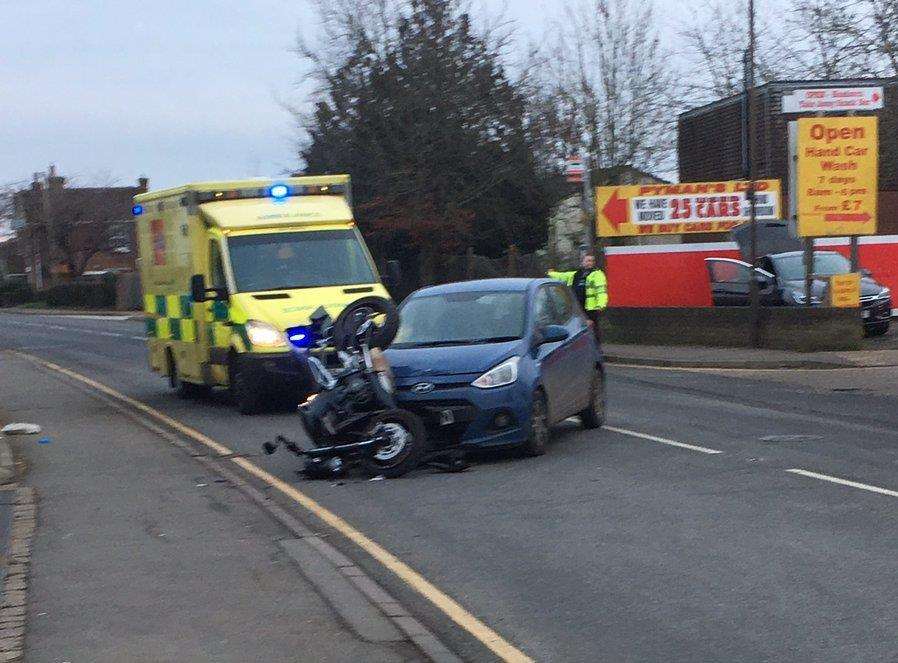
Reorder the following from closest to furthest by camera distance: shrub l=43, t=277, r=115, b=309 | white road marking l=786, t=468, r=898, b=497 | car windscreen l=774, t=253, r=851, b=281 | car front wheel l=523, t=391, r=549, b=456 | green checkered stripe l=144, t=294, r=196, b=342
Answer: white road marking l=786, t=468, r=898, b=497 → car front wheel l=523, t=391, r=549, b=456 → green checkered stripe l=144, t=294, r=196, b=342 → car windscreen l=774, t=253, r=851, b=281 → shrub l=43, t=277, r=115, b=309

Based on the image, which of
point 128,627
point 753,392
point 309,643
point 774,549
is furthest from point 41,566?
point 753,392

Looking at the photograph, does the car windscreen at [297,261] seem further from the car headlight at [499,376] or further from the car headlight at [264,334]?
the car headlight at [499,376]

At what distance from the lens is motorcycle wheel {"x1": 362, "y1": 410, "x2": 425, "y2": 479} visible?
11.2 meters

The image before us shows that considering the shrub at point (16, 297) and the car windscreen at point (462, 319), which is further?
the shrub at point (16, 297)

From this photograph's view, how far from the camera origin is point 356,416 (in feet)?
37.4

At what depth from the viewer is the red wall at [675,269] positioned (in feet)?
93.4

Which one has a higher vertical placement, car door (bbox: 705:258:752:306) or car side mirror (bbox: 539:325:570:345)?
car side mirror (bbox: 539:325:570:345)

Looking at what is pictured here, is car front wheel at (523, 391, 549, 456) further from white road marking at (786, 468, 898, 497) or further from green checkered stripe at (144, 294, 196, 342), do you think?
green checkered stripe at (144, 294, 196, 342)

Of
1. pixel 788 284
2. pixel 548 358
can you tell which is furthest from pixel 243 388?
pixel 788 284

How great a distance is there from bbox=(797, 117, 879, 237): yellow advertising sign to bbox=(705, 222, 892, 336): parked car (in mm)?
1286

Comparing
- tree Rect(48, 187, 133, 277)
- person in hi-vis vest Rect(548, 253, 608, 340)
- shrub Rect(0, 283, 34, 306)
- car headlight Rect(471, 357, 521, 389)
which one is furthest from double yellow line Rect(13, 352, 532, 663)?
shrub Rect(0, 283, 34, 306)

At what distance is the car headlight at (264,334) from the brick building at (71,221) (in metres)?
74.2

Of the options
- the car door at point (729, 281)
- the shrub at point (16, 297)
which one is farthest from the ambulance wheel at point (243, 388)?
the shrub at point (16, 297)

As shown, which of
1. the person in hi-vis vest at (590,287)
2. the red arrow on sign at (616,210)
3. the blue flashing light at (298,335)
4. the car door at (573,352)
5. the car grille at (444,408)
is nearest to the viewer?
the car grille at (444,408)
